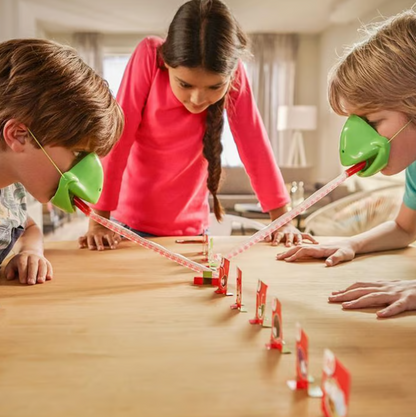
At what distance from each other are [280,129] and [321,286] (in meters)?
7.79

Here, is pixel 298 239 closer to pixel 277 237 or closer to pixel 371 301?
pixel 277 237

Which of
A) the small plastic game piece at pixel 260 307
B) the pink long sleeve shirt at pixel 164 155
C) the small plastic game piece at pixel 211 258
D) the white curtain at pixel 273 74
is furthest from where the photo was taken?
the white curtain at pixel 273 74

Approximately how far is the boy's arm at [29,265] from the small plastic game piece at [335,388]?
0.75m

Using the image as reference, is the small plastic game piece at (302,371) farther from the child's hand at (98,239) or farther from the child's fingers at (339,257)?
the child's hand at (98,239)

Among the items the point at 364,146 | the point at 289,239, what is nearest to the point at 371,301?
the point at 364,146

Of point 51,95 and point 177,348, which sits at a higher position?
point 51,95

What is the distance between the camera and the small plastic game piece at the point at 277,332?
0.71m

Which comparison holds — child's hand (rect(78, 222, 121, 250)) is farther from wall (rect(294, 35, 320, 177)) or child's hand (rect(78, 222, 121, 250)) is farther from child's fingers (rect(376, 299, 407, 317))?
wall (rect(294, 35, 320, 177))

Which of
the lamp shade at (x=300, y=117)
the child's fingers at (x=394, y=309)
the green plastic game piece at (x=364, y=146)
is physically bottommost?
the child's fingers at (x=394, y=309)

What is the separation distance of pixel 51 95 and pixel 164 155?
725mm

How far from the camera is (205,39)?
1.45 meters

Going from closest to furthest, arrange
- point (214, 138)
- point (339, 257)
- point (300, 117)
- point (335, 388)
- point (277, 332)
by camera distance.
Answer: point (335, 388) → point (277, 332) → point (339, 257) → point (214, 138) → point (300, 117)

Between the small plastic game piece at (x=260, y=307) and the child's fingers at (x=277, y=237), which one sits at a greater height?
the child's fingers at (x=277, y=237)

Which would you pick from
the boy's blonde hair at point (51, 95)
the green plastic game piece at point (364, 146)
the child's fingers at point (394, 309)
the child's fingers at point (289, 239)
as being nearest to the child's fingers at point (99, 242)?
the boy's blonde hair at point (51, 95)
